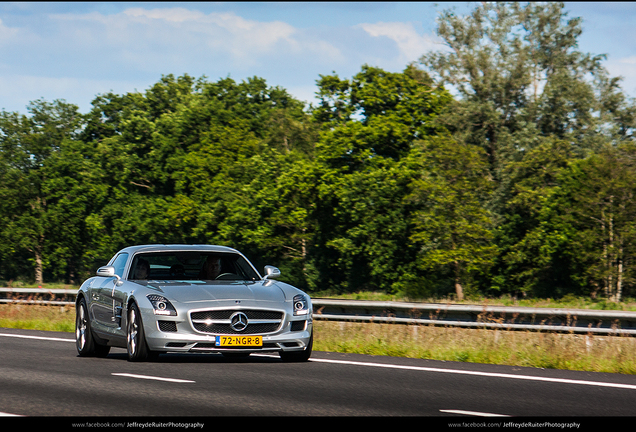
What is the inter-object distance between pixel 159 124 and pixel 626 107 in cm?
3486

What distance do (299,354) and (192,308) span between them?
1.65m

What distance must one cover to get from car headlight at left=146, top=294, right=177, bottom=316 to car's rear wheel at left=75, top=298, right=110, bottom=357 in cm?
212

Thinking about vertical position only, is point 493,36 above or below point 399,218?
above

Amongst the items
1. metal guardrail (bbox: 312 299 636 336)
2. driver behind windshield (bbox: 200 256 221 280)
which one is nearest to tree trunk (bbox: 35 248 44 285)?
metal guardrail (bbox: 312 299 636 336)

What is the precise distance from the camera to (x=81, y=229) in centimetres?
7588

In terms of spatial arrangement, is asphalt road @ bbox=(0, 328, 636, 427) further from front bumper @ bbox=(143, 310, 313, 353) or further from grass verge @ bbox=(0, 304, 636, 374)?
grass verge @ bbox=(0, 304, 636, 374)

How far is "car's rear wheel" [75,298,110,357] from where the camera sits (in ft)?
42.9

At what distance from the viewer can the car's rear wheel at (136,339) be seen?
37.6 ft

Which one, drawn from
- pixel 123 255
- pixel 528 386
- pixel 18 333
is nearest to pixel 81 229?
pixel 18 333

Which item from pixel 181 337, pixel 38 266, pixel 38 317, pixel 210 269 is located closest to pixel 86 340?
pixel 210 269

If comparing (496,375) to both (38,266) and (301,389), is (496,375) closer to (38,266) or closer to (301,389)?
(301,389)

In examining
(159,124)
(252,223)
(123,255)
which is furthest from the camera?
(159,124)

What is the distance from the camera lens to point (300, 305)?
1177 cm
